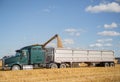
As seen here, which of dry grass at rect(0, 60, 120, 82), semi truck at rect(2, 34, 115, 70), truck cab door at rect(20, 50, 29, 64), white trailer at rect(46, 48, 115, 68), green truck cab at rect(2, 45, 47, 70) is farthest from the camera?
white trailer at rect(46, 48, 115, 68)

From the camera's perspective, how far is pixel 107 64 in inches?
1485

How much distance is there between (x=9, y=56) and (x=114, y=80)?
13.9 metres

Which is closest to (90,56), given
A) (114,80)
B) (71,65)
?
(71,65)

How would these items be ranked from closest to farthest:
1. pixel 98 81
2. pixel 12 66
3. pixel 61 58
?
pixel 98 81 < pixel 12 66 < pixel 61 58

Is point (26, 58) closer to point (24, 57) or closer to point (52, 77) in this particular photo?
point (24, 57)

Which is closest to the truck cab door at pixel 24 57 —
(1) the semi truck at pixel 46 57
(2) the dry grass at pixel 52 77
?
(1) the semi truck at pixel 46 57

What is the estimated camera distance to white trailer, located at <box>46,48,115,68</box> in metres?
31.5

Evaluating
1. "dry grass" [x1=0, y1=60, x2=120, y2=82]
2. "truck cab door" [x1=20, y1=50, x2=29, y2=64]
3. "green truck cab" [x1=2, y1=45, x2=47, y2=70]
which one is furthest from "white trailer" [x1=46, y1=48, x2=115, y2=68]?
"dry grass" [x1=0, y1=60, x2=120, y2=82]

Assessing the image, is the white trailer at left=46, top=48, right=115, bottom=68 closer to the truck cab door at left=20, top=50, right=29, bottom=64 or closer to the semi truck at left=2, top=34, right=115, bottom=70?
the semi truck at left=2, top=34, right=115, bottom=70

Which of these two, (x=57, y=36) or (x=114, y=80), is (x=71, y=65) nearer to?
(x=57, y=36)

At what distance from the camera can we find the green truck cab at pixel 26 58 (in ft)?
94.8

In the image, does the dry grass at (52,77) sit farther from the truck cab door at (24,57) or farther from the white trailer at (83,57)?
the white trailer at (83,57)

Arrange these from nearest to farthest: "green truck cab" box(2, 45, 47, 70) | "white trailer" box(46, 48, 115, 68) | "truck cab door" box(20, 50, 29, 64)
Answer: "green truck cab" box(2, 45, 47, 70) → "truck cab door" box(20, 50, 29, 64) → "white trailer" box(46, 48, 115, 68)

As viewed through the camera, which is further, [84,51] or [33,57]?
[84,51]
